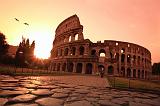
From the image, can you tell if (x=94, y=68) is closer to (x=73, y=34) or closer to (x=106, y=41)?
(x=106, y=41)

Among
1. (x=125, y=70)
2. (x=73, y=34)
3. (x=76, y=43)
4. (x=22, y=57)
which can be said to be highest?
(x=73, y=34)

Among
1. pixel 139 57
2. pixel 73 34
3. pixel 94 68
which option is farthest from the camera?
→ pixel 139 57

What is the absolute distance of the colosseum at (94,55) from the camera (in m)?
32.1

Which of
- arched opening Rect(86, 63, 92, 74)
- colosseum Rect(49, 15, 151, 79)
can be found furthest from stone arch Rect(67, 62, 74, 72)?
arched opening Rect(86, 63, 92, 74)

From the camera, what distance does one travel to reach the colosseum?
3209cm

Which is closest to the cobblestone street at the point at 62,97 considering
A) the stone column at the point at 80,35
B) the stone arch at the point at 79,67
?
the stone arch at the point at 79,67

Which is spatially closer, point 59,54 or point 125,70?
point 125,70

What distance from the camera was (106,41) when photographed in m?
33.8

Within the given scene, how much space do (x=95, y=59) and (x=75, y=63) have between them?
4301 millimetres

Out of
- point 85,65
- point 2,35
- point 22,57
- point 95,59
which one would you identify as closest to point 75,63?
point 85,65

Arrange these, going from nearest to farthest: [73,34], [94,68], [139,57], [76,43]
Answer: [94,68] < [76,43] < [73,34] < [139,57]

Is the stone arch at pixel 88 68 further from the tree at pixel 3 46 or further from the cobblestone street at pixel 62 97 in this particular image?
the cobblestone street at pixel 62 97

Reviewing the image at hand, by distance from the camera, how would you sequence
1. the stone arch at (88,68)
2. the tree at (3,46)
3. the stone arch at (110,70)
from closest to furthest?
the tree at (3,46)
the stone arch at (110,70)
the stone arch at (88,68)

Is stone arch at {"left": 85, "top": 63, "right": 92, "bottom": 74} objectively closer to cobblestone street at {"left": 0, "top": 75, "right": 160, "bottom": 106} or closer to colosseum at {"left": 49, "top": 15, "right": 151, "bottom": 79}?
colosseum at {"left": 49, "top": 15, "right": 151, "bottom": 79}
